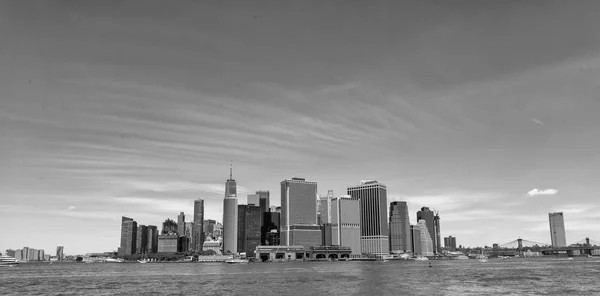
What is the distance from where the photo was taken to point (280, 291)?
77062 mm

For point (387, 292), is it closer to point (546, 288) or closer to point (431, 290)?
point (431, 290)

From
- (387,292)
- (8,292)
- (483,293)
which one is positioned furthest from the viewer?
(8,292)

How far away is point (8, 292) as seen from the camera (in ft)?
262

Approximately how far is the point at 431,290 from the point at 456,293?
6254mm

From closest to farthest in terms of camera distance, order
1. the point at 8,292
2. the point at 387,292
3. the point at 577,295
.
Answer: the point at 577,295
the point at 387,292
the point at 8,292

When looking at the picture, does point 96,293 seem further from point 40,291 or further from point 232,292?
point 232,292

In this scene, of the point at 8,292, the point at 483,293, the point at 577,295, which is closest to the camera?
the point at 577,295

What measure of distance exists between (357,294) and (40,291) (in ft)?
166

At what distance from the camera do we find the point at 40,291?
271 ft

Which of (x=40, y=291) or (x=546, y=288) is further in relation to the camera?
(x=40, y=291)

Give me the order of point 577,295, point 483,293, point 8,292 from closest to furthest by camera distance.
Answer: point 577,295 → point 483,293 → point 8,292

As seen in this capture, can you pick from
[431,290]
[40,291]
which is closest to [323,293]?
[431,290]

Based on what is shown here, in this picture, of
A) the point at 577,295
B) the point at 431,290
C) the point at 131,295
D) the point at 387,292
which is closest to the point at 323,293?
the point at 387,292

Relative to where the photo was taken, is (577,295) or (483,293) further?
(483,293)
